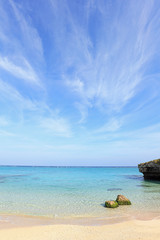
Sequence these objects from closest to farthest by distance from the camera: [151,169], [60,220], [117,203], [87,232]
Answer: [87,232] → [60,220] → [117,203] → [151,169]

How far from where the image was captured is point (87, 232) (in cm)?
773

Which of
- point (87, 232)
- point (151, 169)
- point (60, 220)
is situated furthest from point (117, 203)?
point (151, 169)

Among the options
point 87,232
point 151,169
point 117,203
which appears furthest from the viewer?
point 151,169

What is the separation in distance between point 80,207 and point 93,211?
1468 mm

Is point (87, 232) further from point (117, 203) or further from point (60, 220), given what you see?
point (117, 203)

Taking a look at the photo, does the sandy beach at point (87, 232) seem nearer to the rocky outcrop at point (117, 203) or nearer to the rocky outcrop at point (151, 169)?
the rocky outcrop at point (117, 203)

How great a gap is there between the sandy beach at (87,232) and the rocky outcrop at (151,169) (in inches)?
1054

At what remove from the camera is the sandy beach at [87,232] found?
711cm

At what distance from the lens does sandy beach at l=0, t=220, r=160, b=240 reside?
23.3ft

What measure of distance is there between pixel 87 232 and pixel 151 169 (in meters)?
31.6

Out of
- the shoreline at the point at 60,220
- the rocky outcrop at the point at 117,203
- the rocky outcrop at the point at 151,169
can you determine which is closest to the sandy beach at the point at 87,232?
the shoreline at the point at 60,220

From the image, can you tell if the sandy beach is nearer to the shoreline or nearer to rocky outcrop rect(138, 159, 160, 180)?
the shoreline

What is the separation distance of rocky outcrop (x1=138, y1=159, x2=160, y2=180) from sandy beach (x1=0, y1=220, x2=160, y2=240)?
1054 inches

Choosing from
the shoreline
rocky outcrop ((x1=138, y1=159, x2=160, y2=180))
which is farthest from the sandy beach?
rocky outcrop ((x1=138, y1=159, x2=160, y2=180))
